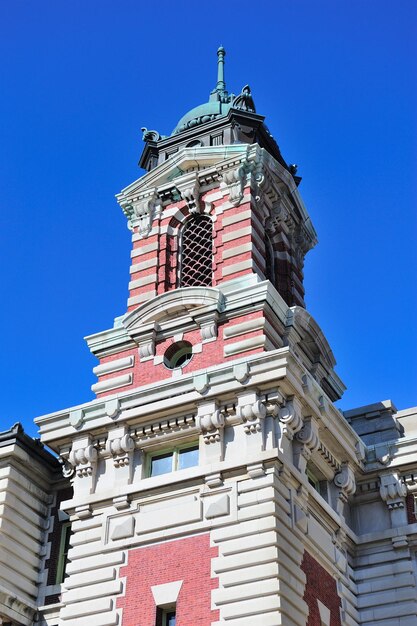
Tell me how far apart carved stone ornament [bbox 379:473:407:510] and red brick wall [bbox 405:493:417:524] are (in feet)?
0.82

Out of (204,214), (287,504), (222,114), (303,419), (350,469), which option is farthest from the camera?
(222,114)

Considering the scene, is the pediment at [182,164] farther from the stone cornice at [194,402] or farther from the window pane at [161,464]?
the window pane at [161,464]

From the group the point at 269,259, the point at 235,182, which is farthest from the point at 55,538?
the point at 235,182

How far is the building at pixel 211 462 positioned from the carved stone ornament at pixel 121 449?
39 mm

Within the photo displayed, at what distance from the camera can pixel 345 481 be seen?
30266mm

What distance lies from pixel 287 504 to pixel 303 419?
9.47 ft

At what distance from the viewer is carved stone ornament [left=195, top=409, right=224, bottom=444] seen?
27.0 metres

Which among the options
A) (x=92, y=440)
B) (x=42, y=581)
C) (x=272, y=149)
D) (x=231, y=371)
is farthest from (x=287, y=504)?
(x=272, y=149)

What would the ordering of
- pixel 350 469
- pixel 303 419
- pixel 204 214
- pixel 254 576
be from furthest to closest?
pixel 204 214 → pixel 350 469 → pixel 303 419 → pixel 254 576

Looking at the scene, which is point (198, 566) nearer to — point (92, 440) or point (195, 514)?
point (195, 514)

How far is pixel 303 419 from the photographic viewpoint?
28.1 metres

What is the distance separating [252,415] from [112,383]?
537 cm

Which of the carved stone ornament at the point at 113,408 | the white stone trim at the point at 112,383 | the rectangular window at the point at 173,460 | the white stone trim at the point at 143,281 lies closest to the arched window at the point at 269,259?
the white stone trim at the point at 143,281

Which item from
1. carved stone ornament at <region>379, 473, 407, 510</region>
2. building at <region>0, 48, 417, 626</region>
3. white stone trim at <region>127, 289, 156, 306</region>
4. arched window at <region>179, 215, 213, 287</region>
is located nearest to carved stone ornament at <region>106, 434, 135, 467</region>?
building at <region>0, 48, 417, 626</region>
